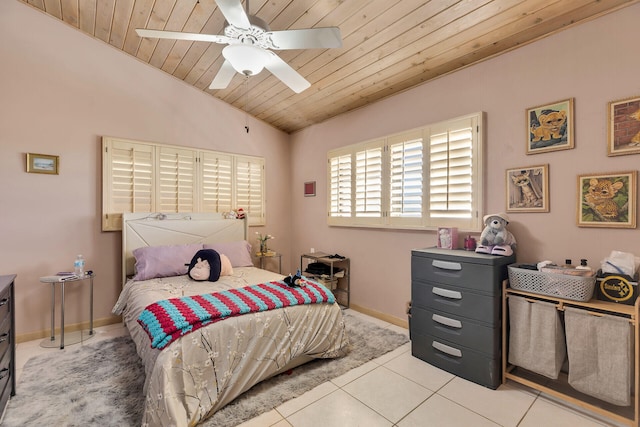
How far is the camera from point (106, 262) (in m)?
3.29

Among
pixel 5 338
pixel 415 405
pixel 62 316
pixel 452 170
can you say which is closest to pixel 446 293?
pixel 415 405

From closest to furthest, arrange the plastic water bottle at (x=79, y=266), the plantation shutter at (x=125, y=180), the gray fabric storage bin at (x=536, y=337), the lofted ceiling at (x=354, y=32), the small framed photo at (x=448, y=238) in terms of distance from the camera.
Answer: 1. the gray fabric storage bin at (x=536, y=337)
2. the lofted ceiling at (x=354, y=32)
3. the small framed photo at (x=448, y=238)
4. the plastic water bottle at (x=79, y=266)
5. the plantation shutter at (x=125, y=180)

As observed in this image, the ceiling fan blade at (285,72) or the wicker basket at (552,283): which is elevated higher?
the ceiling fan blade at (285,72)

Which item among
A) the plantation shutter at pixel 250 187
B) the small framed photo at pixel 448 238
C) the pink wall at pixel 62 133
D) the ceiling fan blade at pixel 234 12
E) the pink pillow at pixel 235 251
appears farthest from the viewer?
the plantation shutter at pixel 250 187

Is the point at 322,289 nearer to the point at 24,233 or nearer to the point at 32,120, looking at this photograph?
the point at 24,233

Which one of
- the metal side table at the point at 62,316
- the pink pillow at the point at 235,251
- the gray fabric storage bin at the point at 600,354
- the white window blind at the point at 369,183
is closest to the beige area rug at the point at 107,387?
the metal side table at the point at 62,316

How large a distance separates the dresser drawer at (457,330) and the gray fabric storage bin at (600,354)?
0.43 m

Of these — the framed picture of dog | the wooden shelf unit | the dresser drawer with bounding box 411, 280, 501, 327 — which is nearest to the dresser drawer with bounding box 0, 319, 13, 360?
the dresser drawer with bounding box 411, 280, 501, 327

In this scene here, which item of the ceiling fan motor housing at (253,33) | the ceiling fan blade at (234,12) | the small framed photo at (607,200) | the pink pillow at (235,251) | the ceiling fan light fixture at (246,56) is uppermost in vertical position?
the ceiling fan motor housing at (253,33)

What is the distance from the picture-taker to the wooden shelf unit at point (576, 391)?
166 cm

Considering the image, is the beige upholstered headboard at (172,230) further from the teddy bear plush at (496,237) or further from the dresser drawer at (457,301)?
the teddy bear plush at (496,237)

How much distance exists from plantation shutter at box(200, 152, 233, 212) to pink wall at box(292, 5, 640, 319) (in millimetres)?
2027

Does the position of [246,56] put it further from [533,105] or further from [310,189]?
[310,189]

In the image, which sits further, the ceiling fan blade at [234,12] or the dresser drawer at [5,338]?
the dresser drawer at [5,338]
